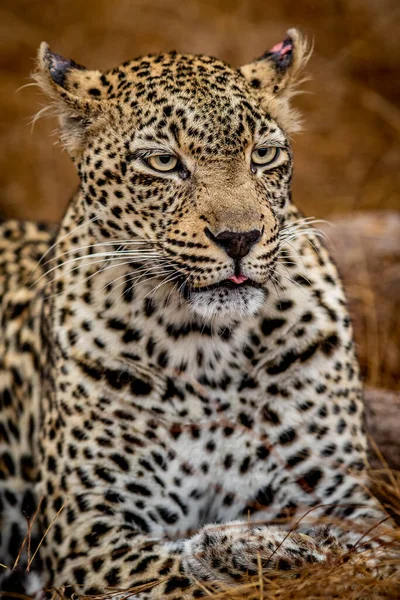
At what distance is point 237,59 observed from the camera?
40.6 feet

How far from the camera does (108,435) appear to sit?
189 inches

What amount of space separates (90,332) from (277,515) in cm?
137

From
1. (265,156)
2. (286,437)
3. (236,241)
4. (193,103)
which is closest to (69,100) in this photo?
(193,103)

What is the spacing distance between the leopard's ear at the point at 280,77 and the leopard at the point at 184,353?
0.04ft

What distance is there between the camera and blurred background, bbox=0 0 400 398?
12.1m

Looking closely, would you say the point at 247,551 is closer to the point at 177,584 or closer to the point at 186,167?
the point at 177,584

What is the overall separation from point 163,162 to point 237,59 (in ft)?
27.4

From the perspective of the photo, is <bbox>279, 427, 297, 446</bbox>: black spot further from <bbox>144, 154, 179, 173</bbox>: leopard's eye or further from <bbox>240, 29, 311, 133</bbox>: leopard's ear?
<bbox>240, 29, 311, 133</bbox>: leopard's ear

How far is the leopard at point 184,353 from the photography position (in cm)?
433

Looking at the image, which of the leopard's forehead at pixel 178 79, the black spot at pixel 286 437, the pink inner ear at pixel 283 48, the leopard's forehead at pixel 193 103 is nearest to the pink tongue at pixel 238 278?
the leopard's forehead at pixel 193 103

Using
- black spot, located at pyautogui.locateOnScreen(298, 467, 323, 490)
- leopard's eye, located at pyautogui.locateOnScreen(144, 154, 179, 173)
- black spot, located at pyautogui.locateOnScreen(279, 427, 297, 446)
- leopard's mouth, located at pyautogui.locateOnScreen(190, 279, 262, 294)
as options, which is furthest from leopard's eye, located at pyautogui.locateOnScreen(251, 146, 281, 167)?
black spot, located at pyautogui.locateOnScreen(298, 467, 323, 490)

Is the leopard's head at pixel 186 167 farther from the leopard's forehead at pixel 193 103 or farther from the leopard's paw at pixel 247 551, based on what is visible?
the leopard's paw at pixel 247 551

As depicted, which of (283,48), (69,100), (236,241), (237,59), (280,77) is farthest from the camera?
(237,59)

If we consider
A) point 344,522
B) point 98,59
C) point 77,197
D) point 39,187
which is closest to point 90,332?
point 77,197
